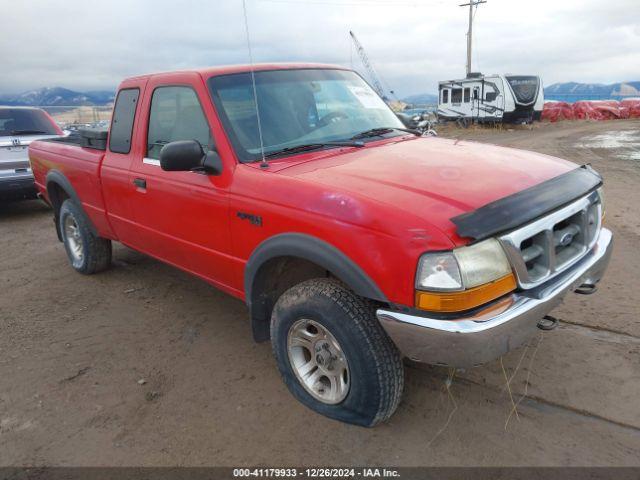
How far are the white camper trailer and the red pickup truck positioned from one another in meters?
24.4

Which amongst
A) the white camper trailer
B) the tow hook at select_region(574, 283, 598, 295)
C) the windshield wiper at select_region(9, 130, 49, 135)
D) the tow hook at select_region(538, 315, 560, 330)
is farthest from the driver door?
the white camper trailer

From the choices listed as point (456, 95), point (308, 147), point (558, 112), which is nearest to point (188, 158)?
point (308, 147)

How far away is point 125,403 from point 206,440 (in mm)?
676

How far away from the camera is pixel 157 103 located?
148 inches

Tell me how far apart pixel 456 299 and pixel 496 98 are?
2655 cm

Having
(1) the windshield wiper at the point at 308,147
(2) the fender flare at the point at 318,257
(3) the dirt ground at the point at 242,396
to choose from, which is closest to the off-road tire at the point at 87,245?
(3) the dirt ground at the point at 242,396

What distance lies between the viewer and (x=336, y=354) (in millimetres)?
2668

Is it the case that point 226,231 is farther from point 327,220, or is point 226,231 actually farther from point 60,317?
point 60,317

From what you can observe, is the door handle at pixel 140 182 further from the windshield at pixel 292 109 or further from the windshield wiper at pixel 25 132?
the windshield wiper at pixel 25 132

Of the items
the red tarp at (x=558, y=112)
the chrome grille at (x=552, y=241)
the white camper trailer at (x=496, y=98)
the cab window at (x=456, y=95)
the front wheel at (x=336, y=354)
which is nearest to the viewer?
the chrome grille at (x=552, y=241)

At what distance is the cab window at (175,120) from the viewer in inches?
131

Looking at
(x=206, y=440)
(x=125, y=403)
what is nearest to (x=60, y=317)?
(x=125, y=403)

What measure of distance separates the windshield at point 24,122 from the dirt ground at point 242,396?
15.0 feet

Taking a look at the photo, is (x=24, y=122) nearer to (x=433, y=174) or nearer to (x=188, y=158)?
(x=188, y=158)
